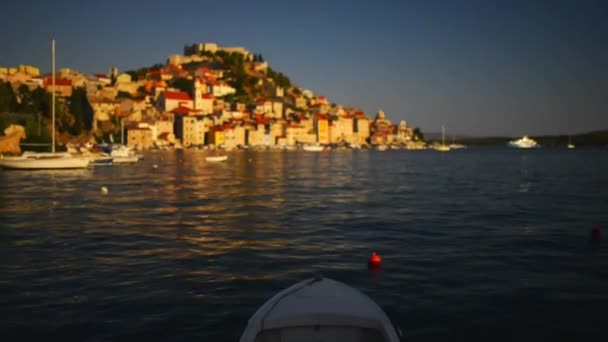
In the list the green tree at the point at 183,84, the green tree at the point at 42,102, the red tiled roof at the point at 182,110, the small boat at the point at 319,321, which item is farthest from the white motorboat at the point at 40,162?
the green tree at the point at 183,84

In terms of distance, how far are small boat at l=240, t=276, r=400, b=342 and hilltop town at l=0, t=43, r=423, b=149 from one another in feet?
204

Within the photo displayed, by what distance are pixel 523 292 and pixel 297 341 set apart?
15.5 ft

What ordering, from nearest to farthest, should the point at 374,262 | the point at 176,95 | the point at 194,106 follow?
the point at 374,262
the point at 176,95
the point at 194,106

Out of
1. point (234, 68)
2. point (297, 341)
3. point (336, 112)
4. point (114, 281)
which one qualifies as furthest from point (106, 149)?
point (336, 112)

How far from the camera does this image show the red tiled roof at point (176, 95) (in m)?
120

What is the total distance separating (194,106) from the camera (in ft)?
413

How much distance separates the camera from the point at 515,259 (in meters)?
9.72

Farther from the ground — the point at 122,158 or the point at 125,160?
the point at 122,158

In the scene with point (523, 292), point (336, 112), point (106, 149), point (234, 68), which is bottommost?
point (523, 292)

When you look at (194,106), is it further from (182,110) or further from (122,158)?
(122,158)

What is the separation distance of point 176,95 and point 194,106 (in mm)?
5843

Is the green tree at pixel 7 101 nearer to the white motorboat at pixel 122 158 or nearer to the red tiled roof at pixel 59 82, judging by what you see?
the white motorboat at pixel 122 158

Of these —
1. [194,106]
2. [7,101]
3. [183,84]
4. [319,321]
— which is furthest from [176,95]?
[319,321]

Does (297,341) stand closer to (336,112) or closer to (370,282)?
(370,282)
